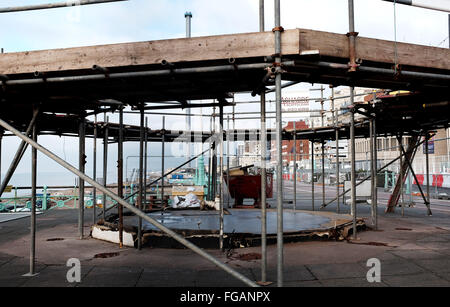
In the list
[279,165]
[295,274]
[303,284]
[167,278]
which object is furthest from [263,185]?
[167,278]

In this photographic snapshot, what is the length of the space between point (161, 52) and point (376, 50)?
316 cm

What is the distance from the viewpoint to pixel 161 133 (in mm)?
14398

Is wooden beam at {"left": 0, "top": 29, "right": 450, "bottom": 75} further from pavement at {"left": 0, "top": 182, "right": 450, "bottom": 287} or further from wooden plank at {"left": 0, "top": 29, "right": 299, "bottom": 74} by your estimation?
pavement at {"left": 0, "top": 182, "right": 450, "bottom": 287}

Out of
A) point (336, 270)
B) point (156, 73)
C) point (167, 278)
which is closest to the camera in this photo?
point (156, 73)

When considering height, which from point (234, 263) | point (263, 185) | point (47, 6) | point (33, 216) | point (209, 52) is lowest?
point (234, 263)

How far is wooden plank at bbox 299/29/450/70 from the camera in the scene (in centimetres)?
484

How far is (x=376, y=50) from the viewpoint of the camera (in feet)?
17.1

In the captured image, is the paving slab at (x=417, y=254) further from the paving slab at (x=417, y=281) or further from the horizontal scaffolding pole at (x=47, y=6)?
the horizontal scaffolding pole at (x=47, y=6)

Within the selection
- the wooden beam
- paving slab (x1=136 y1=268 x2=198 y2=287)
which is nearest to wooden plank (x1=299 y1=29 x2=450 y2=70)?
the wooden beam

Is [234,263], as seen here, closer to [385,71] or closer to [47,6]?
[385,71]

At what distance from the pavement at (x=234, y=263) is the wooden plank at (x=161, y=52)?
10.9ft

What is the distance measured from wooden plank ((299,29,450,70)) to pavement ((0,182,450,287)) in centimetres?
337

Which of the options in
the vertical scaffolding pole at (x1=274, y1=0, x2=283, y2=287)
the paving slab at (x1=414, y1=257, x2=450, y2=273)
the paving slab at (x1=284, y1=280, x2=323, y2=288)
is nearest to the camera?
the vertical scaffolding pole at (x1=274, y1=0, x2=283, y2=287)

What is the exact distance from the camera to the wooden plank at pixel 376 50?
4.84 m
